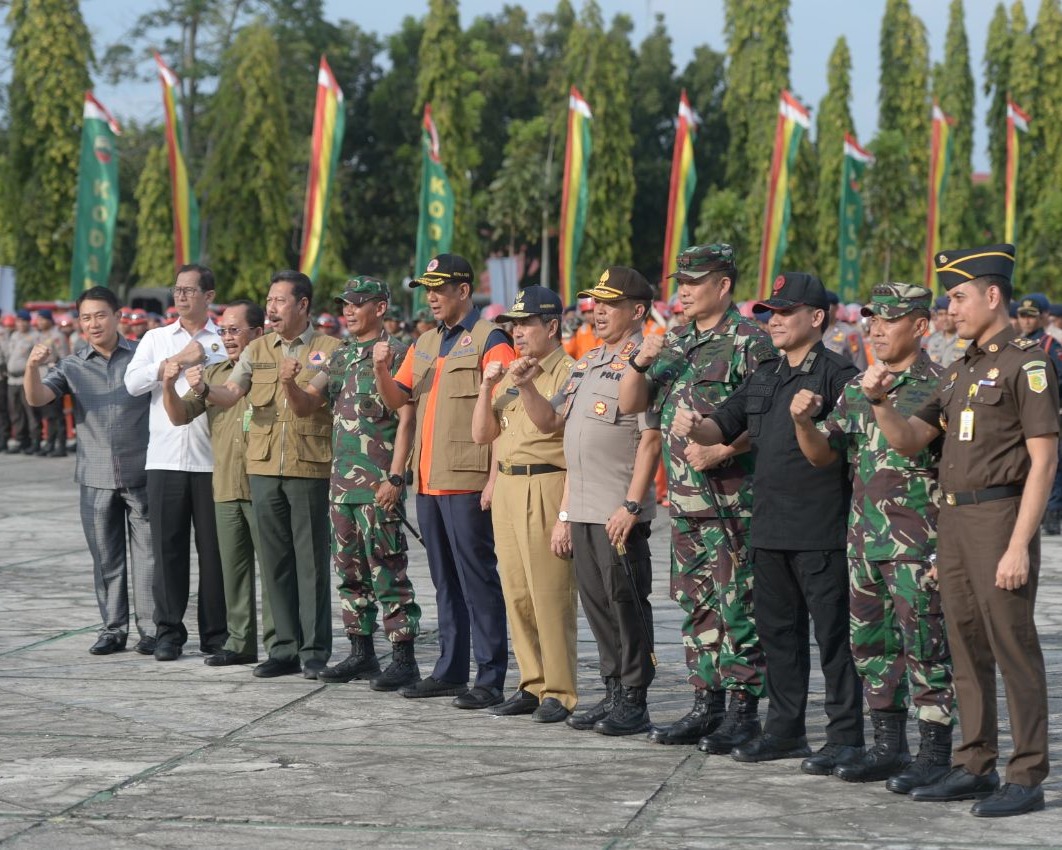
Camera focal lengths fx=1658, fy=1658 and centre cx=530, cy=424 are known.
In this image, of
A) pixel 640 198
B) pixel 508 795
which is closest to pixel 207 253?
pixel 640 198

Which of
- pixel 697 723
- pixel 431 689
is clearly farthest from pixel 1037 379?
pixel 431 689

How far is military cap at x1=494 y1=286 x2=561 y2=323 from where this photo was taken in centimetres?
731

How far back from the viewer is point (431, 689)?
26.0 ft

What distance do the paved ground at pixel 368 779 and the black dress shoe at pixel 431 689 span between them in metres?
0.12

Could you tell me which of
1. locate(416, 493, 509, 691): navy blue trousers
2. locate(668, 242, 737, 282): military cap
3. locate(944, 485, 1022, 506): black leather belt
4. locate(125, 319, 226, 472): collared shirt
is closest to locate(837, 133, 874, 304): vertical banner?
locate(125, 319, 226, 472): collared shirt

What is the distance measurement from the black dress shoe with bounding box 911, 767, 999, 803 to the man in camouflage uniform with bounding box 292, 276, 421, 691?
2.99 meters

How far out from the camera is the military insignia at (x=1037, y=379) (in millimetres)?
5508

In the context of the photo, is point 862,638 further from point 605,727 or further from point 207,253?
point 207,253

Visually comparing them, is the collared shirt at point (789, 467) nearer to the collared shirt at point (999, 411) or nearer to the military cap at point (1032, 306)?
the collared shirt at point (999, 411)

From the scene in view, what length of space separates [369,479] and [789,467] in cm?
248

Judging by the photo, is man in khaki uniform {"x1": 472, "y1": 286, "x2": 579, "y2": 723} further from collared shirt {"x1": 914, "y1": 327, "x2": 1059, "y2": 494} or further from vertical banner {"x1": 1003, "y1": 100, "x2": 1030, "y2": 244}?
vertical banner {"x1": 1003, "y1": 100, "x2": 1030, "y2": 244}

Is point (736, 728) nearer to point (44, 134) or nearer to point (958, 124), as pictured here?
point (44, 134)

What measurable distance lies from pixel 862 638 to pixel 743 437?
0.94 metres

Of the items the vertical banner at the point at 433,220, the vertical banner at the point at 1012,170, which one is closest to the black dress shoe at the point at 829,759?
the vertical banner at the point at 433,220
